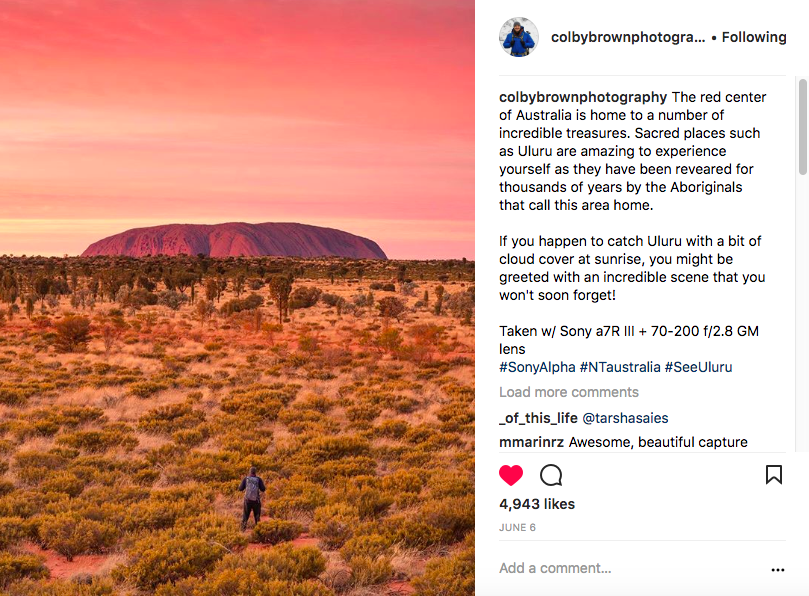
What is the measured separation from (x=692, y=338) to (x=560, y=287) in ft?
3.68

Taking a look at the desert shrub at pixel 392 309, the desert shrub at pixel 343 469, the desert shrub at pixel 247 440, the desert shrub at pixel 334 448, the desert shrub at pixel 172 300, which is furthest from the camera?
Result: the desert shrub at pixel 172 300

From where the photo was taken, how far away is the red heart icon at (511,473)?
596 cm

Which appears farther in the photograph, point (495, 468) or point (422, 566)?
point (422, 566)

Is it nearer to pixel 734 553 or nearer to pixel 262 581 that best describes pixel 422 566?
pixel 262 581

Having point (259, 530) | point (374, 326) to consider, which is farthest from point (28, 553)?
point (374, 326)

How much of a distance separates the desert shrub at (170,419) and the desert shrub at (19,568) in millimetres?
9065

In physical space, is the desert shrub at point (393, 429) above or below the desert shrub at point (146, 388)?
below

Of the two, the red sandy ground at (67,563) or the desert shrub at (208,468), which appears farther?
the desert shrub at (208,468)

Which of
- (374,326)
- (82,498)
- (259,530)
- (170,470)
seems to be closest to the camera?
(259,530)

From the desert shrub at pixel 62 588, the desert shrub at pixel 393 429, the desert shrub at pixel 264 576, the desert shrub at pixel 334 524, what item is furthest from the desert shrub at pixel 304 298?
the desert shrub at pixel 62 588

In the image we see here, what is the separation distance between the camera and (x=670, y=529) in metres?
5.64

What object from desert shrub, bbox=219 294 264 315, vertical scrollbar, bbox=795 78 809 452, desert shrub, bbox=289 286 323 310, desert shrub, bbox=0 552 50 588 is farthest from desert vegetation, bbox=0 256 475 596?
desert shrub, bbox=289 286 323 310

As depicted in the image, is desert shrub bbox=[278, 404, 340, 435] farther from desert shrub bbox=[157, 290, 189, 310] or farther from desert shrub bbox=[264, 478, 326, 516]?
desert shrub bbox=[157, 290, 189, 310]

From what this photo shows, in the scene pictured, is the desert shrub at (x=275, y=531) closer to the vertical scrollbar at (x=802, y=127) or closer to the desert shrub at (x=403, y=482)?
the desert shrub at (x=403, y=482)
